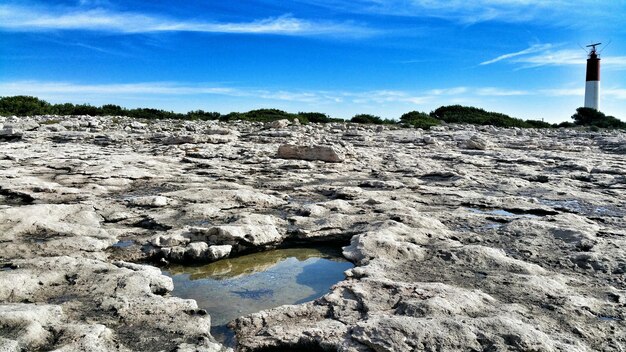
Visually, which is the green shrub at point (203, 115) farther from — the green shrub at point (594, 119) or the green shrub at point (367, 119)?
the green shrub at point (594, 119)

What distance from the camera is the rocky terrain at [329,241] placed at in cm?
298

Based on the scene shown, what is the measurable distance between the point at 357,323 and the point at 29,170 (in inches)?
285

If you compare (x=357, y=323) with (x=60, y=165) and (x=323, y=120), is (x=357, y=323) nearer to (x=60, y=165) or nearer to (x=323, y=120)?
(x=60, y=165)

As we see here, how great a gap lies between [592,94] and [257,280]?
44100mm

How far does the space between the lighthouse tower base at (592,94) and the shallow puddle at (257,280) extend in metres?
42.2

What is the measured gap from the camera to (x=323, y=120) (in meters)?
28.4

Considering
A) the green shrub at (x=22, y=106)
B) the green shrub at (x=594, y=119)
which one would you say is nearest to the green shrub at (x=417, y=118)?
the green shrub at (x=594, y=119)

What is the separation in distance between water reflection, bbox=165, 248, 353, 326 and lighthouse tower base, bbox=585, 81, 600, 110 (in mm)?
42189

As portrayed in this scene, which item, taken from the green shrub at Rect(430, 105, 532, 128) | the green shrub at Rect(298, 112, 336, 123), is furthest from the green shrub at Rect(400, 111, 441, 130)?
the green shrub at Rect(298, 112, 336, 123)

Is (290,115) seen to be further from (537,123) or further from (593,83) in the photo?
(593,83)

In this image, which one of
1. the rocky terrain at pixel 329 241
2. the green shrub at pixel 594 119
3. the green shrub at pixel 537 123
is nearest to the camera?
the rocky terrain at pixel 329 241

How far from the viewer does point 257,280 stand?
4203mm

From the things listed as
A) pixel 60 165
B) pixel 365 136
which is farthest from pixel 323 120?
pixel 60 165

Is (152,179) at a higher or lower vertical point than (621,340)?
higher
